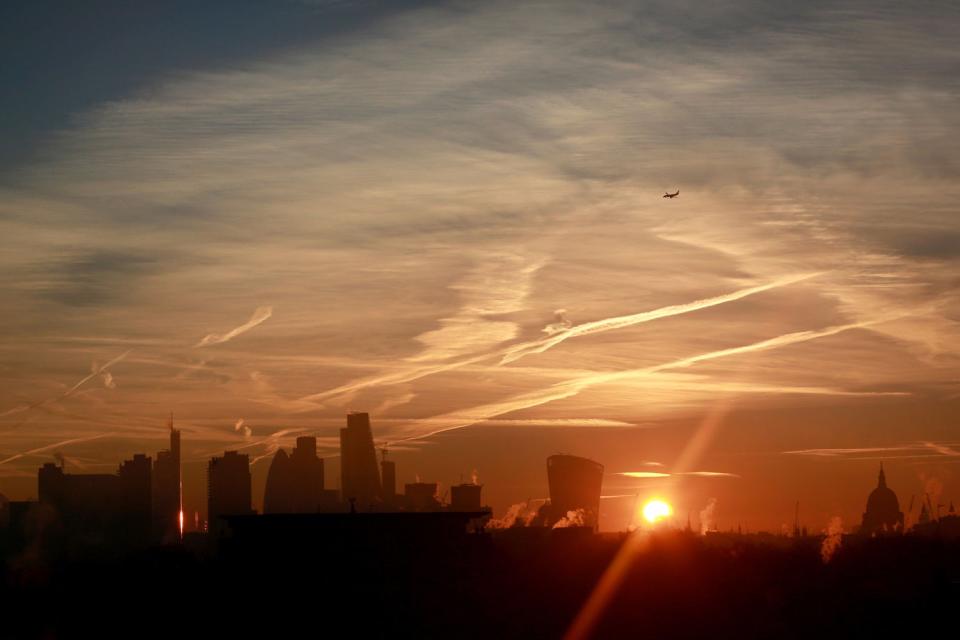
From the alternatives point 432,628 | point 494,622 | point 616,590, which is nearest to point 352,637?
point 432,628

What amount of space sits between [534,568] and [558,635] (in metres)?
40.0

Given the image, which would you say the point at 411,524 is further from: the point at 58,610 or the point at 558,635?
the point at 58,610

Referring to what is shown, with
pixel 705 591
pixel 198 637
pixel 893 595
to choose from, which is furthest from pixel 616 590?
pixel 198 637

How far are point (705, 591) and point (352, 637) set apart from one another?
59.7 meters

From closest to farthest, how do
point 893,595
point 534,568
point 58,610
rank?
point 58,610, point 893,595, point 534,568

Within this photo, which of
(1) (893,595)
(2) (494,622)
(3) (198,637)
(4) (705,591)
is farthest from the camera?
(4) (705,591)

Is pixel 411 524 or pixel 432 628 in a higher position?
pixel 411 524

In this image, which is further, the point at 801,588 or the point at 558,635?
the point at 801,588

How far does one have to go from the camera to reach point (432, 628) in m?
128

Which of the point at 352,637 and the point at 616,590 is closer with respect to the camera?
the point at 352,637

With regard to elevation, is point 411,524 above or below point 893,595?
above

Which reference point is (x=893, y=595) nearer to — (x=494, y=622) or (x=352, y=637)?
(x=494, y=622)

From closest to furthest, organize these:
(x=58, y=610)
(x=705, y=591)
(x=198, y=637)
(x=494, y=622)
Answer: (x=198, y=637), (x=494, y=622), (x=58, y=610), (x=705, y=591)

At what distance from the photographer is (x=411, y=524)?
144 meters
